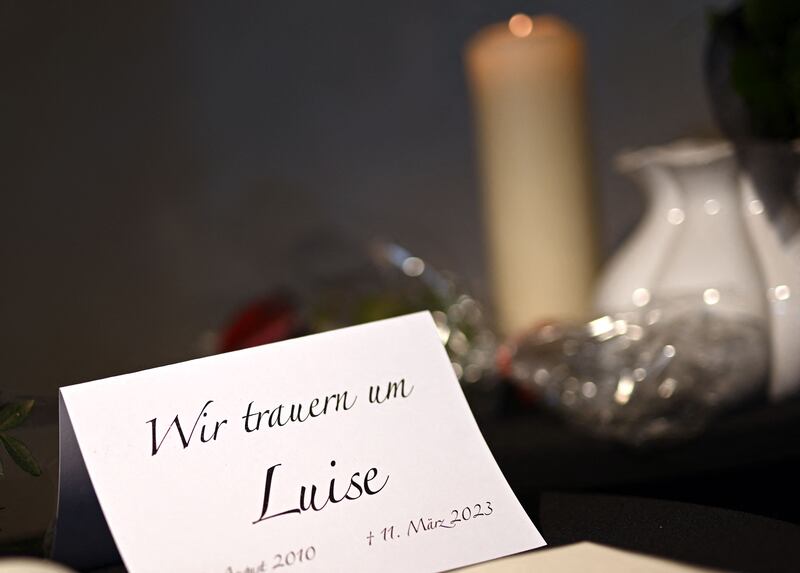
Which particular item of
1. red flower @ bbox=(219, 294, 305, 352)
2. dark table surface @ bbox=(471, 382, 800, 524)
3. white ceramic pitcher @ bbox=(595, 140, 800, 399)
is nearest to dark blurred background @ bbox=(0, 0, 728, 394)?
red flower @ bbox=(219, 294, 305, 352)

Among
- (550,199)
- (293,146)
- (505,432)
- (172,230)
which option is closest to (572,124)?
(550,199)

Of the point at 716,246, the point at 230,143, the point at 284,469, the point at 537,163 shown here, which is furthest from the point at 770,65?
the point at 230,143

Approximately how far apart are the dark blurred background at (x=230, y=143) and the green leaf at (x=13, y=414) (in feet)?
2.51

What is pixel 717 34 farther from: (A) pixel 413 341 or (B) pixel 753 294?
(A) pixel 413 341

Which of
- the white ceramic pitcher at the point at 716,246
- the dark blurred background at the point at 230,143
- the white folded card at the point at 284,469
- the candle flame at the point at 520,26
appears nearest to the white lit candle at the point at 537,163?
the candle flame at the point at 520,26

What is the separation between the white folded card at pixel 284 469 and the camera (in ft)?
1.05

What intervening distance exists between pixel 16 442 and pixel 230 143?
0.90 meters

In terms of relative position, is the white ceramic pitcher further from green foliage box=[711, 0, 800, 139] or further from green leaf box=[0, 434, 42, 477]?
green leaf box=[0, 434, 42, 477]

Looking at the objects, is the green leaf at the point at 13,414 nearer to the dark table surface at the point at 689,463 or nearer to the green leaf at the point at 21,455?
the green leaf at the point at 21,455

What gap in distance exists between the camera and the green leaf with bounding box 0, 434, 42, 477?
35cm

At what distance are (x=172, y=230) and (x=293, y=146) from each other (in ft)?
0.67

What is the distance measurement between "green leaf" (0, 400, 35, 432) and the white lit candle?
57 cm

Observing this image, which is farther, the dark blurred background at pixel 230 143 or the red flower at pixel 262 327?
the dark blurred background at pixel 230 143

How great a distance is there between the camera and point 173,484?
33 centimetres
